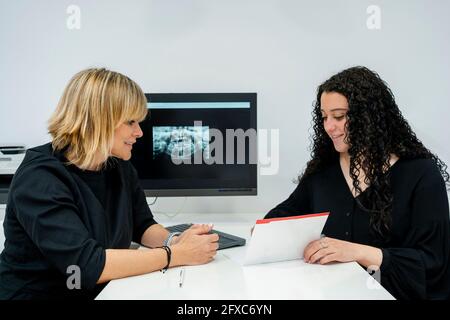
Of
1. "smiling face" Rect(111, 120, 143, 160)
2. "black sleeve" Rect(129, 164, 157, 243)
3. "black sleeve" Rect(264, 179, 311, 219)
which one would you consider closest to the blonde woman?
"smiling face" Rect(111, 120, 143, 160)

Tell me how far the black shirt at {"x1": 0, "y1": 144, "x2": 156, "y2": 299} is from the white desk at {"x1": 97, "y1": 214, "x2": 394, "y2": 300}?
0.13 m

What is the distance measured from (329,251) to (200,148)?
0.84 metres

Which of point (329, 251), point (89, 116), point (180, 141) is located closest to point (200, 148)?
point (180, 141)

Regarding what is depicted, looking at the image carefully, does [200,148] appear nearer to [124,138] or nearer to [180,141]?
[180,141]

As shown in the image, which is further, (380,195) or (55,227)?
(380,195)

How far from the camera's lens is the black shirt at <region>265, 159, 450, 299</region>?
3.97ft

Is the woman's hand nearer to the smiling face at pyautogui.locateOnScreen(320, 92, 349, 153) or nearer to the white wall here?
the smiling face at pyautogui.locateOnScreen(320, 92, 349, 153)

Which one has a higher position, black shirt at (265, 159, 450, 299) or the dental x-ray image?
the dental x-ray image

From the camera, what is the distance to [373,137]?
1.40 m

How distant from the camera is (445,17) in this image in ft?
6.85

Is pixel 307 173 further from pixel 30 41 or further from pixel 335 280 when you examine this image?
pixel 30 41
